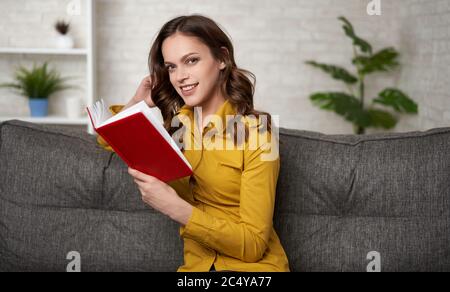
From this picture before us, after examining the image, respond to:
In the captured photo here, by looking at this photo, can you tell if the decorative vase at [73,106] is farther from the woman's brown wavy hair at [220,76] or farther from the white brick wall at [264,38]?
the woman's brown wavy hair at [220,76]

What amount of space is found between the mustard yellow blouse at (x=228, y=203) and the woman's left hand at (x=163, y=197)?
0.09ft

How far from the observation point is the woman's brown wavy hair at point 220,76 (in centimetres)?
178

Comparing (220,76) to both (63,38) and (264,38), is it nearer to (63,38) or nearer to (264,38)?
(63,38)

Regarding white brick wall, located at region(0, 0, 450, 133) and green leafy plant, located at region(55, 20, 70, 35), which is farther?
white brick wall, located at region(0, 0, 450, 133)

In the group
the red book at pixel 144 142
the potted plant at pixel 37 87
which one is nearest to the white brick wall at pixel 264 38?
the potted plant at pixel 37 87

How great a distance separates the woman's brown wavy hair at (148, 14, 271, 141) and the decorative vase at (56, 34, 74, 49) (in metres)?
2.71

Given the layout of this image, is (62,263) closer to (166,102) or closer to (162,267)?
(162,267)

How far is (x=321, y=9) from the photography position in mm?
4766

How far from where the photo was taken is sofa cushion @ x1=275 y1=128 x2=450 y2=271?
1881 millimetres

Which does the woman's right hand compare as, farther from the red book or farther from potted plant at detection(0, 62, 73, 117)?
potted plant at detection(0, 62, 73, 117)

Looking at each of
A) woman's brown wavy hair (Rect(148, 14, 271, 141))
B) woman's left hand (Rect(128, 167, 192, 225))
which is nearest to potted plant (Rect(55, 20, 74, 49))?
woman's brown wavy hair (Rect(148, 14, 271, 141))

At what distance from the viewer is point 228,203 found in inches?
69.6
